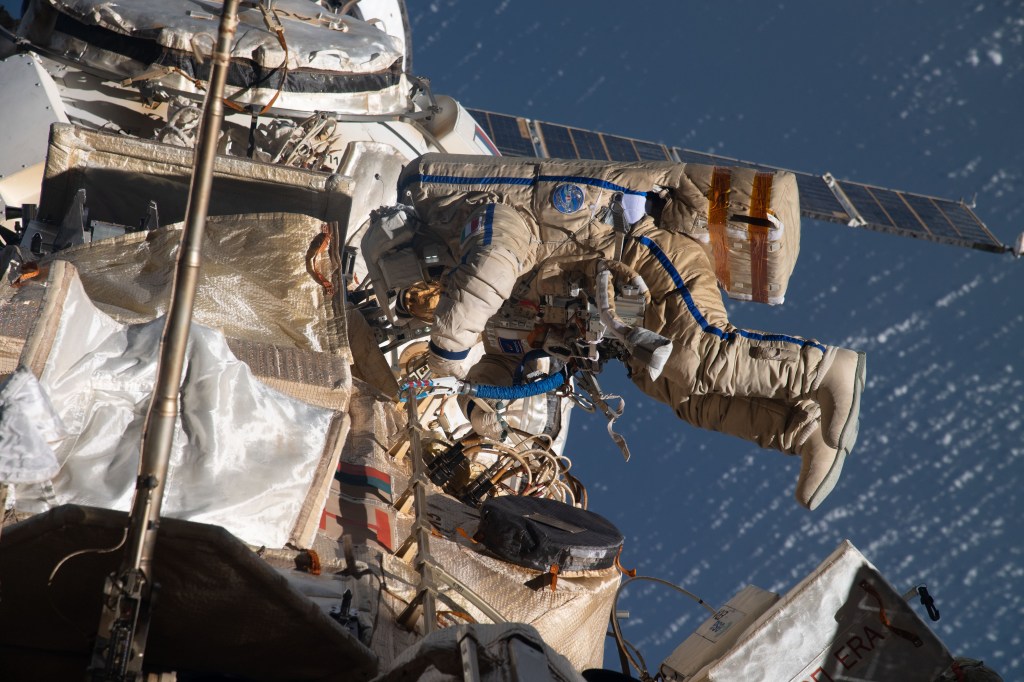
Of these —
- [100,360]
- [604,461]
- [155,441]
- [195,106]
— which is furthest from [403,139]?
[604,461]

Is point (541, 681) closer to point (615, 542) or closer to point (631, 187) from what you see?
point (615, 542)

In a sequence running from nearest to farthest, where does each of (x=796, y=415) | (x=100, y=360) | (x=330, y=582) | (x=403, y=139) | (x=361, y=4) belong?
(x=330, y=582) → (x=100, y=360) → (x=796, y=415) → (x=403, y=139) → (x=361, y=4)

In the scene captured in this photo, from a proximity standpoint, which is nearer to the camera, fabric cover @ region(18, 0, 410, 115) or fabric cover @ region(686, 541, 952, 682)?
fabric cover @ region(686, 541, 952, 682)

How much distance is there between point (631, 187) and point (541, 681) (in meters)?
2.64

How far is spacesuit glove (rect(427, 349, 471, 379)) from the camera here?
406cm

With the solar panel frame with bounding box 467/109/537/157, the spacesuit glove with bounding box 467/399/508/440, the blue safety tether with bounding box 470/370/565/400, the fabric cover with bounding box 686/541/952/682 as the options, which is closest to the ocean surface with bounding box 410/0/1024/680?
the solar panel frame with bounding box 467/109/537/157

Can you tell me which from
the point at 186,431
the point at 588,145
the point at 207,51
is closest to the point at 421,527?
the point at 186,431

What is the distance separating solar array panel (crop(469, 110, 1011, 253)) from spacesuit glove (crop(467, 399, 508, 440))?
2.63m

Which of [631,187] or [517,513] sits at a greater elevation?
[631,187]

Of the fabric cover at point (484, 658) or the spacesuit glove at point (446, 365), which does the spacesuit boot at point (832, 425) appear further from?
the fabric cover at point (484, 658)

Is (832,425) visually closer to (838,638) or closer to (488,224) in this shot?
(838,638)

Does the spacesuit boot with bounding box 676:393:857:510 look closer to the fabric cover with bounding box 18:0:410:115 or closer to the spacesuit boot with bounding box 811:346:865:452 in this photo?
the spacesuit boot with bounding box 811:346:865:452

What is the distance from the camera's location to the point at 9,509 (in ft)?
7.88

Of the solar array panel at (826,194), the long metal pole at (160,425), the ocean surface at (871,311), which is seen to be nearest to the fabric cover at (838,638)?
the long metal pole at (160,425)
